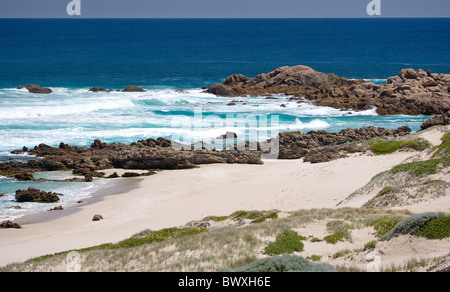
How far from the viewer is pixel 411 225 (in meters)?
11.2

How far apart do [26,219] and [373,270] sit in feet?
55.7

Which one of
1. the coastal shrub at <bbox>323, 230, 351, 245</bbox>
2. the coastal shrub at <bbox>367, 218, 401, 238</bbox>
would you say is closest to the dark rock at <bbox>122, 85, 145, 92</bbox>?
the coastal shrub at <bbox>367, 218, 401, 238</bbox>

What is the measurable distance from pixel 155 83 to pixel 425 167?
197ft

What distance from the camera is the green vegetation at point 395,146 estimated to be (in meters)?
29.2

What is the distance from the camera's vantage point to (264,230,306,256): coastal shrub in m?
12.0

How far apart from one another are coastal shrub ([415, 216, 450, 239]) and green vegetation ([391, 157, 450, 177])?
8779 millimetres

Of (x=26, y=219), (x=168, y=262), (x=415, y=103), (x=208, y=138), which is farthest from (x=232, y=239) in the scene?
(x=415, y=103)

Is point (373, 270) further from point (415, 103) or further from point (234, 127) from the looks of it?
point (415, 103)

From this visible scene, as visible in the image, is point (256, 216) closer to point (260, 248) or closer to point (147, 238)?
point (147, 238)

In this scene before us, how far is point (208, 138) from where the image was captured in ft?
134

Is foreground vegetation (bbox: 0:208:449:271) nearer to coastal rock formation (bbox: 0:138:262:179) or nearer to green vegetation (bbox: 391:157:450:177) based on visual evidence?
green vegetation (bbox: 391:157:450:177)

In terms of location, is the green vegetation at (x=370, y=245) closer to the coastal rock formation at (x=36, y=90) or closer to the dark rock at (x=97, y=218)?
the dark rock at (x=97, y=218)

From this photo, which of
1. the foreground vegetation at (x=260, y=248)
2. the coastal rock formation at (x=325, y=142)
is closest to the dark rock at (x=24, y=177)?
the coastal rock formation at (x=325, y=142)

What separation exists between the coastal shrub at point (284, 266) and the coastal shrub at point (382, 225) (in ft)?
10.0
